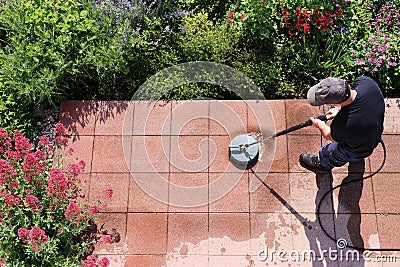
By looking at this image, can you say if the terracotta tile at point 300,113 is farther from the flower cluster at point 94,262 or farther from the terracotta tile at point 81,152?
the flower cluster at point 94,262

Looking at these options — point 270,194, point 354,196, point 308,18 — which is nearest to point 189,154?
point 270,194

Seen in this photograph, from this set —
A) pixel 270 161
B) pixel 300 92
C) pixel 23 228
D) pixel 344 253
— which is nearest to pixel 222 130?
pixel 270 161

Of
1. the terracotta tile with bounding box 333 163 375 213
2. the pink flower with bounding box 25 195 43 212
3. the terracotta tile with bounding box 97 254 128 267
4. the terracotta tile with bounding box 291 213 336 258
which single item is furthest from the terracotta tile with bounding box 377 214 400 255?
the pink flower with bounding box 25 195 43 212

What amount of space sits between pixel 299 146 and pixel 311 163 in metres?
0.26

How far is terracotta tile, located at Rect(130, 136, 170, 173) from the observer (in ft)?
14.9

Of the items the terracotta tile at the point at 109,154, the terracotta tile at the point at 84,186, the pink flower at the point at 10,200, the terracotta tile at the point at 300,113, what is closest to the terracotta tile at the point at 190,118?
the terracotta tile at the point at 109,154

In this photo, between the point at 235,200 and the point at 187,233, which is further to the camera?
the point at 235,200

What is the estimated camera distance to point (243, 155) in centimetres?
453

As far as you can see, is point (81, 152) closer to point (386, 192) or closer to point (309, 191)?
point (309, 191)

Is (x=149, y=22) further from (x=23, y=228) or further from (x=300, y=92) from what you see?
(x=23, y=228)

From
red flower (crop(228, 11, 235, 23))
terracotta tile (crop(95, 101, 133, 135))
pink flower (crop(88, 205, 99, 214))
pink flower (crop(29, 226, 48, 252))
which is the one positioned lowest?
pink flower (crop(29, 226, 48, 252))

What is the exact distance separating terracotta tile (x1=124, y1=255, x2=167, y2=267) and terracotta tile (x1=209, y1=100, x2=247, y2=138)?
4.55ft

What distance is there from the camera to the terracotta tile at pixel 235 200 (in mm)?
4352

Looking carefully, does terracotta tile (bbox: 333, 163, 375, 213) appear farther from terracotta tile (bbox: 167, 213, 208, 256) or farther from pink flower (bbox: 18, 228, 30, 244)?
pink flower (bbox: 18, 228, 30, 244)
